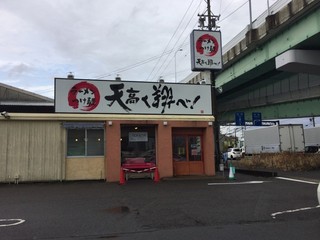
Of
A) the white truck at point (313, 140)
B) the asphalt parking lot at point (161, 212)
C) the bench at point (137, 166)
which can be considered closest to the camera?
the asphalt parking lot at point (161, 212)

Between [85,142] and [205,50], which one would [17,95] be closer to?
[85,142]

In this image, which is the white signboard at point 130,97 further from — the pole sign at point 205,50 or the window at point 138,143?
the pole sign at point 205,50

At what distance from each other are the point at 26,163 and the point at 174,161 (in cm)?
764

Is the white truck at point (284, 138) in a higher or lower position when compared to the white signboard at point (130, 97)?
lower

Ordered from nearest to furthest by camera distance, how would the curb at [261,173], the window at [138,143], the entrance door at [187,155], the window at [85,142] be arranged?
the window at [85,142] → the window at [138,143] → the entrance door at [187,155] → the curb at [261,173]

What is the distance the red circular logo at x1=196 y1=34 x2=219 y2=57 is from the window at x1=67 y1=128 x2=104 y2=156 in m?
9.41

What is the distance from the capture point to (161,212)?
1095cm

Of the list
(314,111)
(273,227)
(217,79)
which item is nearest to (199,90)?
(217,79)

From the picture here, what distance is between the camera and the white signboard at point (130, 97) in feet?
67.6

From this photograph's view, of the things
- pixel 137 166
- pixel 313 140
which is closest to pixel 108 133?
pixel 137 166

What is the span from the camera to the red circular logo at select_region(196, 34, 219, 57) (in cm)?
2620

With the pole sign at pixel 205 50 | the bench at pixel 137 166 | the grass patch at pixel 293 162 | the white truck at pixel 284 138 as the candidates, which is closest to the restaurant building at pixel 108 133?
the bench at pixel 137 166

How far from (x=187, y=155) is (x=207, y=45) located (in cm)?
824

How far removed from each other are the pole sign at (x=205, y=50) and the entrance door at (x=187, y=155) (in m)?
5.70
